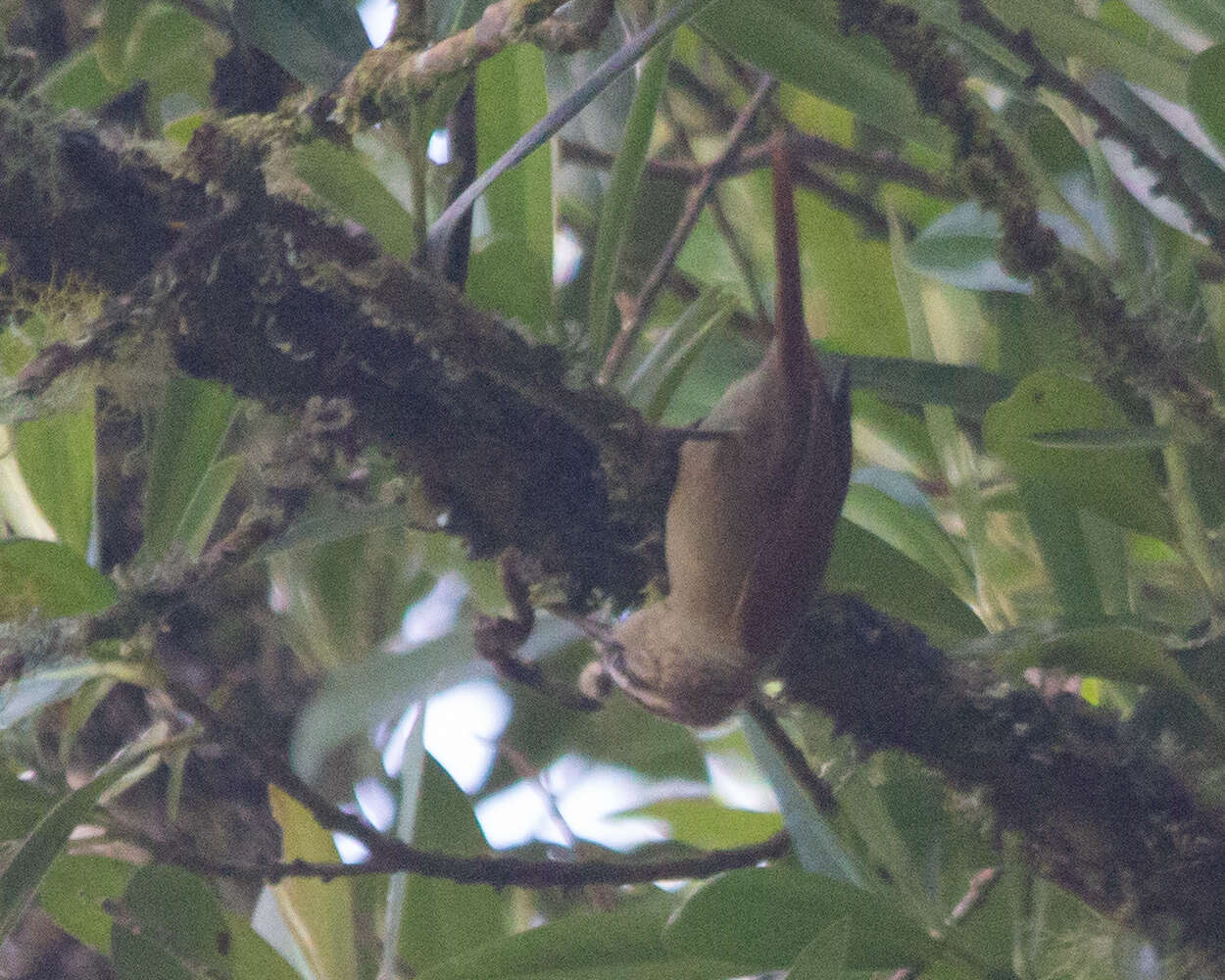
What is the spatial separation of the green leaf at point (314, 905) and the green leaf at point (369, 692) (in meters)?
0.18

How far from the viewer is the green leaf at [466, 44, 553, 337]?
95 cm

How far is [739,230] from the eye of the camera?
1.46m

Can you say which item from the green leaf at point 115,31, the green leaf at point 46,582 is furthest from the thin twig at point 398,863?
the green leaf at point 115,31

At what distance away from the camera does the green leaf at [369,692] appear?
41.3 inches

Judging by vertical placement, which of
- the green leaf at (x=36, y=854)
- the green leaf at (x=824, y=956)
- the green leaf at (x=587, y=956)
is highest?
the green leaf at (x=824, y=956)

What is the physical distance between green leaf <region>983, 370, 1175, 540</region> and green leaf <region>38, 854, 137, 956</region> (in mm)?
954

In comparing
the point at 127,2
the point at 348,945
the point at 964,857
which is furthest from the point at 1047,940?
the point at 127,2

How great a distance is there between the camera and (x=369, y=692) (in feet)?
3.49

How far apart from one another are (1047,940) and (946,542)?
383mm

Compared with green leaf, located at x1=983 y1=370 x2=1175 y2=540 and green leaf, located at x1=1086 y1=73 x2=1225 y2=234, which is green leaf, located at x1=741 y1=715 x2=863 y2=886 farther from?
green leaf, located at x1=1086 y1=73 x2=1225 y2=234

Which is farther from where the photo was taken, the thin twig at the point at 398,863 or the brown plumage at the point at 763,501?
the thin twig at the point at 398,863

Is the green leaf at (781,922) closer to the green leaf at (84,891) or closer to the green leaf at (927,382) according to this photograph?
the green leaf at (927,382)

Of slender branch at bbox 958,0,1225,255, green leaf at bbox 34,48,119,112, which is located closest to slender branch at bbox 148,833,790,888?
slender branch at bbox 958,0,1225,255

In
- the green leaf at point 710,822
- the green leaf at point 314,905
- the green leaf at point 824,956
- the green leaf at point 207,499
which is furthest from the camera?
the green leaf at point 710,822
